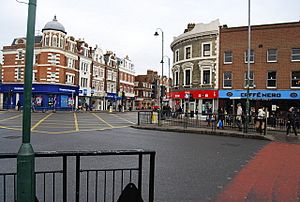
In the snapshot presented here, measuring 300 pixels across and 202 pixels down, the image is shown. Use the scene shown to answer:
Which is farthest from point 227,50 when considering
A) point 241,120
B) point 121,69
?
point 121,69

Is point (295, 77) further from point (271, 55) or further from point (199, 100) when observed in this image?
point (199, 100)

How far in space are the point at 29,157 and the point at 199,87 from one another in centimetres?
3060

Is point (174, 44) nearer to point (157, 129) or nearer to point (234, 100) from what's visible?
point (234, 100)

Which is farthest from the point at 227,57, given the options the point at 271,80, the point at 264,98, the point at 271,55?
the point at 264,98

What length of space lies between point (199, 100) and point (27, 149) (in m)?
30.7

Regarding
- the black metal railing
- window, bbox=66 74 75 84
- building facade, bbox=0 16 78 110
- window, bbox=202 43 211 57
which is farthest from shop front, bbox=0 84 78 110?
the black metal railing

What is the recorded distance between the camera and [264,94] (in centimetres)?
2878

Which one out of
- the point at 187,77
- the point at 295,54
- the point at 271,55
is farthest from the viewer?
the point at 187,77

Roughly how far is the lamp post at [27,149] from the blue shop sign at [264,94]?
2883 centimetres

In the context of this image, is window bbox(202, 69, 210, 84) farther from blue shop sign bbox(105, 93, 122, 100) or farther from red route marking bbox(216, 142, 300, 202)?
blue shop sign bbox(105, 93, 122, 100)

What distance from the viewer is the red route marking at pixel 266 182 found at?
5289 millimetres

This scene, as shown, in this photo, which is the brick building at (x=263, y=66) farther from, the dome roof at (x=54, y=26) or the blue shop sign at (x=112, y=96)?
the blue shop sign at (x=112, y=96)

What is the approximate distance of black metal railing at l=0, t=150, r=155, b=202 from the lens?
151 inches

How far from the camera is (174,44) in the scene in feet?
124
